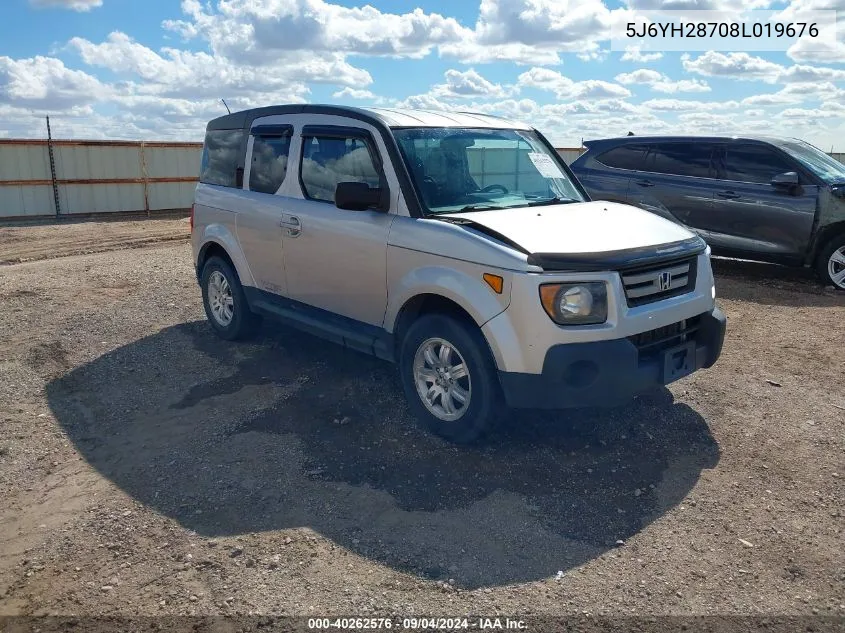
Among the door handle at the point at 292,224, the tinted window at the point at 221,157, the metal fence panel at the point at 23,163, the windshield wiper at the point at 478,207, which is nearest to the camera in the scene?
the windshield wiper at the point at 478,207

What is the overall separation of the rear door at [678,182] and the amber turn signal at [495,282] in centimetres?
642

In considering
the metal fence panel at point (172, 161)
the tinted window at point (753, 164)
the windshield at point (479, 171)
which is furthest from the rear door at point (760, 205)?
the metal fence panel at point (172, 161)

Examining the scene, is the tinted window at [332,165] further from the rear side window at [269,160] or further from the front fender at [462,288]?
the front fender at [462,288]

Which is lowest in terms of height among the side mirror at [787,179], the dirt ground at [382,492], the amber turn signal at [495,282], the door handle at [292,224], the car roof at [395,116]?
the dirt ground at [382,492]

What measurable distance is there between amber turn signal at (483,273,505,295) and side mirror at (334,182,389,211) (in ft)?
3.32

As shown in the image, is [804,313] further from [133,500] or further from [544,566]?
[133,500]

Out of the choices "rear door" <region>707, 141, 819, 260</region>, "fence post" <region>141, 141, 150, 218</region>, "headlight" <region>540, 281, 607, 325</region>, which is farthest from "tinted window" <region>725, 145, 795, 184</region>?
"fence post" <region>141, 141, 150, 218</region>

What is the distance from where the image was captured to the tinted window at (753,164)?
358 inches

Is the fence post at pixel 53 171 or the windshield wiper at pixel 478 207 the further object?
the fence post at pixel 53 171

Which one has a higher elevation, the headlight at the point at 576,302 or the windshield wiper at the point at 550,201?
the windshield wiper at the point at 550,201

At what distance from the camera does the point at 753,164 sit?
9227 mm

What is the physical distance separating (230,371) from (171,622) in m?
3.18

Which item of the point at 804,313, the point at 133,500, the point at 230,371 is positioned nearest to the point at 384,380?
the point at 230,371

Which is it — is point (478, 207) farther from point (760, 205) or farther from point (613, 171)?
point (613, 171)
